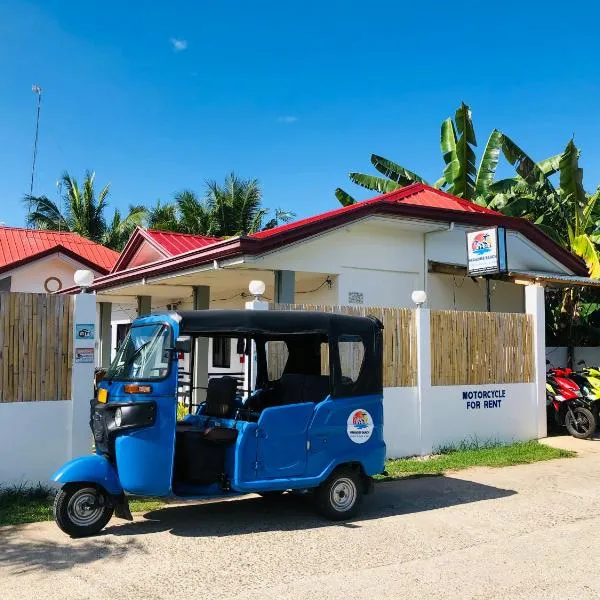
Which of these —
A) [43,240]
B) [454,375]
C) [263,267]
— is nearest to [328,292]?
[263,267]

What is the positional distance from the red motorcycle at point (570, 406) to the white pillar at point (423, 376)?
3198 millimetres

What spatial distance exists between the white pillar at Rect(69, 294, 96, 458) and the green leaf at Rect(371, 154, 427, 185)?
45.5 ft

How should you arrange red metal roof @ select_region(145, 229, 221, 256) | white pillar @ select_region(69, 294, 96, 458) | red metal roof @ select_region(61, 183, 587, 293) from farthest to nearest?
red metal roof @ select_region(145, 229, 221, 256)
red metal roof @ select_region(61, 183, 587, 293)
white pillar @ select_region(69, 294, 96, 458)

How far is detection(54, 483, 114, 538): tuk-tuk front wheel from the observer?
18.4ft

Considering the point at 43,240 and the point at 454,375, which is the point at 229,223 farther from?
the point at 454,375

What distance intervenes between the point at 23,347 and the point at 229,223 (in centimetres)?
2250

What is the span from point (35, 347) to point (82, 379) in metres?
0.62

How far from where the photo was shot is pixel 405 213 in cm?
1179

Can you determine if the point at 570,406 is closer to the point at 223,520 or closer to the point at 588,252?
the point at 588,252

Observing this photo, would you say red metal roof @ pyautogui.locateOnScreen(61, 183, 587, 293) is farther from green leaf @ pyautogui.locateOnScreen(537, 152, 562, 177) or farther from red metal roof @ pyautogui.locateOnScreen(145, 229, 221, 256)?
green leaf @ pyautogui.locateOnScreen(537, 152, 562, 177)

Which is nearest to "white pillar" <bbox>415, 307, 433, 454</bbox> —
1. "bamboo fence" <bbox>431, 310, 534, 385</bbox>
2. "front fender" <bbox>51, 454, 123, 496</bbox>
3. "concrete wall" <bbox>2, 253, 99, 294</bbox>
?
"bamboo fence" <bbox>431, 310, 534, 385</bbox>

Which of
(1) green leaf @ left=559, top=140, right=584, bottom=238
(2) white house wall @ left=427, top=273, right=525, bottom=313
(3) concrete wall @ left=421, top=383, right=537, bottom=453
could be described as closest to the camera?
(3) concrete wall @ left=421, top=383, right=537, bottom=453

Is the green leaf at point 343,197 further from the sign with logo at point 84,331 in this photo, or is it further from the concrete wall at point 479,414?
the sign with logo at point 84,331

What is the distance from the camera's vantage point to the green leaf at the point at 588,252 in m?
15.3
